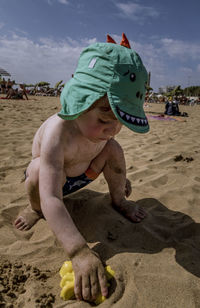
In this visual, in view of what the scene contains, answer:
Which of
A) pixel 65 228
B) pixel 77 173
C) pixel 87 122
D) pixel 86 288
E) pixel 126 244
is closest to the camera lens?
pixel 86 288

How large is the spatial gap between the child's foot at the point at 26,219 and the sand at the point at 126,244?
0.04 m

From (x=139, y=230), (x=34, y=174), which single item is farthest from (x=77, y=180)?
(x=139, y=230)

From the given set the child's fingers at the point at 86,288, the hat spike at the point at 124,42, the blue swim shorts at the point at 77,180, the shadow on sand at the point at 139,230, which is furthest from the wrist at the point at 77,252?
the hat spike at the point at 124,42

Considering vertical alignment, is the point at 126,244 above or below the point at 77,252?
below

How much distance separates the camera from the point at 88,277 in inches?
42.7

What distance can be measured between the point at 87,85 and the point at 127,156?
2.11 m

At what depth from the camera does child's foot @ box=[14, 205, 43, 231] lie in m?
1.62

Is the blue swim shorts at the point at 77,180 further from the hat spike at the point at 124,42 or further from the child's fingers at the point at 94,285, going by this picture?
the hat spike at the point at 124,42

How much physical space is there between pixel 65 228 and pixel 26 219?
1.95 feet

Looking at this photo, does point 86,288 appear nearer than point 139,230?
Yes

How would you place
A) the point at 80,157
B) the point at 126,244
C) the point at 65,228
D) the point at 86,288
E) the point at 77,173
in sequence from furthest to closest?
1. the point at 77,173
2. the point at 80,157
3. the point at 126,244
4. the point at 65,228
5. the point at 86,288

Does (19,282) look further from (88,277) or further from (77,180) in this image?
(77,180)

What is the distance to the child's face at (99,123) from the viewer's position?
1.22 m

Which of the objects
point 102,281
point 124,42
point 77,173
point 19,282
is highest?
point 124,42
